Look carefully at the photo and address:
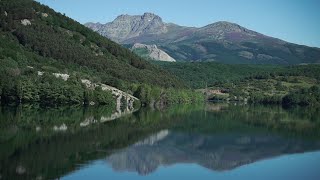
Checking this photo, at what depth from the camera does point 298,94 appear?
193 m

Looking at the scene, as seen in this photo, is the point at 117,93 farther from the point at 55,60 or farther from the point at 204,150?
the point at 204,150

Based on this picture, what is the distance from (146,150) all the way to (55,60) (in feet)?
333

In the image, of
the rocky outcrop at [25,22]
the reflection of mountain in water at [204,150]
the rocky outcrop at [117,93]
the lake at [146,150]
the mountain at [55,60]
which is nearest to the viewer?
the lake at [146,150]

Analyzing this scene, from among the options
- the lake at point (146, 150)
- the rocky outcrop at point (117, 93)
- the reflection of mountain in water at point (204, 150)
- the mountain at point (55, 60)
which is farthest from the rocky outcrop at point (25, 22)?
the reflection of mountain in water at point (204, 150)

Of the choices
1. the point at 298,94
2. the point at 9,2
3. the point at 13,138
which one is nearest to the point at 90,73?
the point at 9,2

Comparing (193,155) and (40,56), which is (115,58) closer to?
(40,56)

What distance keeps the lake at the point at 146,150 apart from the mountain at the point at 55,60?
37.9 m

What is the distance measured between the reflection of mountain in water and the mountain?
51893 mm

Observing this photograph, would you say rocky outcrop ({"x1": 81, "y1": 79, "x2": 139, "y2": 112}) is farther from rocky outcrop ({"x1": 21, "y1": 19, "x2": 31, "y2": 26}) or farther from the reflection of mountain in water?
the reflection of mountain in water

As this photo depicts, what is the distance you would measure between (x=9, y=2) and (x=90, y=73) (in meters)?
40.9

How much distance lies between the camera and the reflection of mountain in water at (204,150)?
154 ft

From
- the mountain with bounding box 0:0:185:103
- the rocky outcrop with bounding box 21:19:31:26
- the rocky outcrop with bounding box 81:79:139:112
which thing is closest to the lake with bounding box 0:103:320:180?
the mountain with bounding box 0:0:185:103

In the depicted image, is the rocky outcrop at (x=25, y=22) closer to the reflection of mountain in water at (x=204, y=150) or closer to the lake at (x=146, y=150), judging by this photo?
the lake at (x=146, y=150)

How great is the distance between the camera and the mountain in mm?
115562
